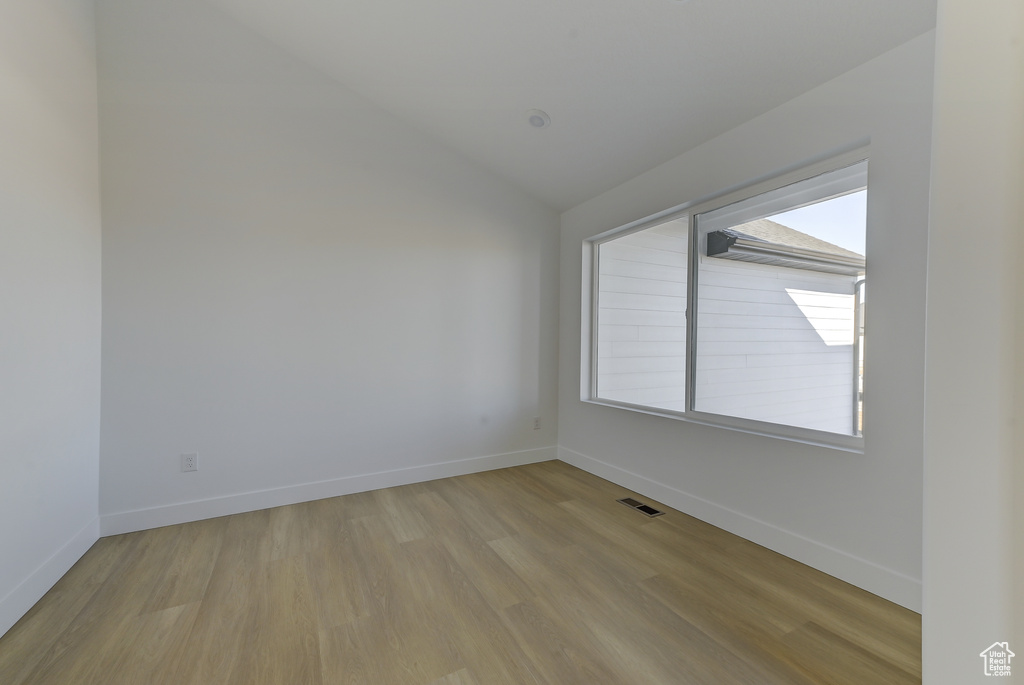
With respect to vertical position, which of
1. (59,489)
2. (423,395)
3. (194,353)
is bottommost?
(59,489)

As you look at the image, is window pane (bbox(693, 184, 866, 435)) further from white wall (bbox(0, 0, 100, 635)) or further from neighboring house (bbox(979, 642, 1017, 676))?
white wall (bbox(0, 0, 100, 635))

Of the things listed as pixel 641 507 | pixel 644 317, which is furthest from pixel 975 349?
pixel 644 317

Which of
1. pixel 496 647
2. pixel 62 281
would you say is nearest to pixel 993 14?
pixel 496 647

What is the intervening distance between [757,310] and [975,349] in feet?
8.16

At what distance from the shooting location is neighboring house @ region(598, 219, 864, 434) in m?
2.15

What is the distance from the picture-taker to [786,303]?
2467 millimetres

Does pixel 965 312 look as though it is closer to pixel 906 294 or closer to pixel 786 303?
pixel 906 294

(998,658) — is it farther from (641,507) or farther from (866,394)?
(641,507)

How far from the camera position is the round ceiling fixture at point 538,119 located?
9.25 ft

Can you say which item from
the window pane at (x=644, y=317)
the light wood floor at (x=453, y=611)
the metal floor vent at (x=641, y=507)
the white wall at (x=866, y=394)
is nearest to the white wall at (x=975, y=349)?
the light wood floor at (x=453, y=611)

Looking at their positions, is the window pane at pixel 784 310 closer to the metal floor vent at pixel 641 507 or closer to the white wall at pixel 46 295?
the metal floor vent at pixel 641 507

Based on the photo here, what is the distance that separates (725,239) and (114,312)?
12.2 feet

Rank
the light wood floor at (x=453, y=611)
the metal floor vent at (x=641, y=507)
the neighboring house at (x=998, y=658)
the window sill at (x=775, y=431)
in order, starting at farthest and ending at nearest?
the metal floor vent at (x=641, y=507) → the window sill at (x=775, y=431) → the light wood floor at (x=453, y=611) → the neighboring house at (x=998, y=658)

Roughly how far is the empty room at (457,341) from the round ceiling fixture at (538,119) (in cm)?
5
